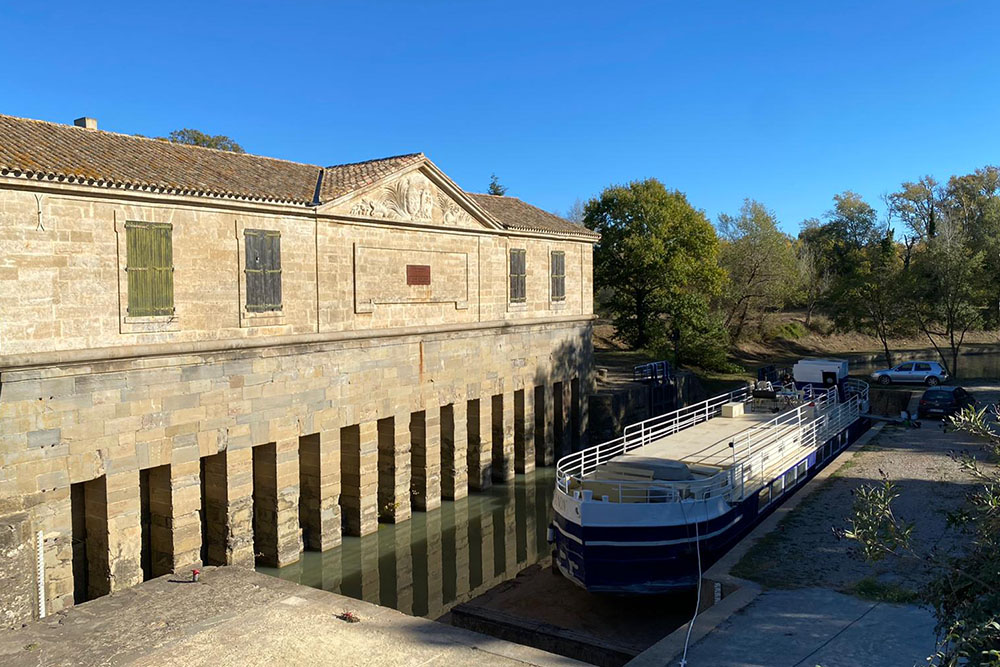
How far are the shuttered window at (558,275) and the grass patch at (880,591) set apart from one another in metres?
16.5

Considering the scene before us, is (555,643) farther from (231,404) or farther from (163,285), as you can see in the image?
(163,285)

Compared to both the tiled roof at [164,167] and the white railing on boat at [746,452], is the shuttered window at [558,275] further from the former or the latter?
the tiled roof at [164,167]

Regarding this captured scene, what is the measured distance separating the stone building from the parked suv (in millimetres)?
20706

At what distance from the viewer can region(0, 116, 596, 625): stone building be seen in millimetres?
13297

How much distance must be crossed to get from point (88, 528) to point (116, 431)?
182 centimetres

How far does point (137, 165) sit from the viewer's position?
1599 cm

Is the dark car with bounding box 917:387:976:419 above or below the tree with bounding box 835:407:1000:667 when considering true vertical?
below

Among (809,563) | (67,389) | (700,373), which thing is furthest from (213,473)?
(700,373)

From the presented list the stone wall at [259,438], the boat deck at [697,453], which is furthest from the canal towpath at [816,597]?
the stone wall at [259,438]

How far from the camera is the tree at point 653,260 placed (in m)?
39.7

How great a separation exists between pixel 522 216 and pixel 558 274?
230 centimetres

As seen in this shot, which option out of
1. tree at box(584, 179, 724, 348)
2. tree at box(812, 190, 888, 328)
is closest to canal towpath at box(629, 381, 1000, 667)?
tree at box(584, 179, 724, 348)

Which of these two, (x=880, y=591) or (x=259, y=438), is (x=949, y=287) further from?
(x=259, y=438)

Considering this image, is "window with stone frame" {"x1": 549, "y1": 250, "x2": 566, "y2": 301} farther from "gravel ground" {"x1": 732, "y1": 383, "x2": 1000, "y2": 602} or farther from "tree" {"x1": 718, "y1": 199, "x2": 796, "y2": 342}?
"tree" {"x1": 718, "y1": 199, "x2": 796, "y2": 342}
